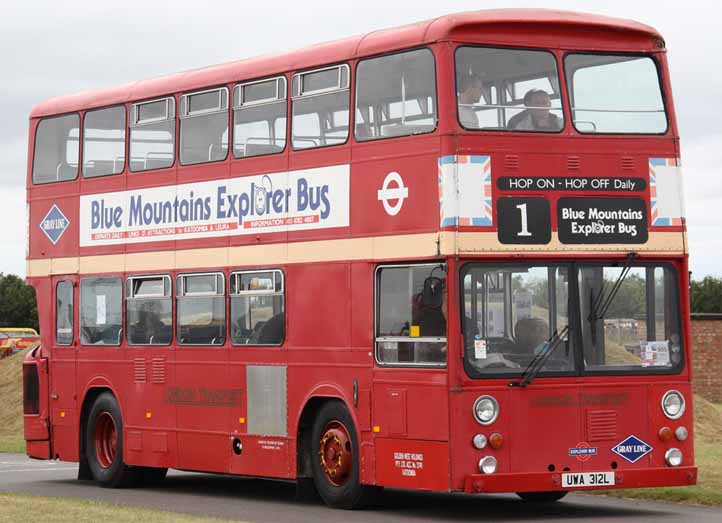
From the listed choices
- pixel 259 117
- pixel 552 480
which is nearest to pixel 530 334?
pixel 552 480

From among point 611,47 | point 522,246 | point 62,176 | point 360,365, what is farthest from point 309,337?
point 62,176

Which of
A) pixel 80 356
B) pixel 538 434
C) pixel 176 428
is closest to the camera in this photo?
pixel 538 434

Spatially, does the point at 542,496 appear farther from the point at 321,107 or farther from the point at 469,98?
the point at 321,107

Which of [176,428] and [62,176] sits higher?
[62,176]

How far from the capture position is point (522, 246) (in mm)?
16969

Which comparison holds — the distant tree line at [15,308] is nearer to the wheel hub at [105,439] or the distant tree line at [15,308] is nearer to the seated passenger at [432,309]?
the wheel hub at [105,439]

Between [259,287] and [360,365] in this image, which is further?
[259,287]

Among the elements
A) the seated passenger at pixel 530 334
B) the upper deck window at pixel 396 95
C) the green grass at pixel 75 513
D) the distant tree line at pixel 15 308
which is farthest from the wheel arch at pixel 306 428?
the distant tree line at pixel 15 308

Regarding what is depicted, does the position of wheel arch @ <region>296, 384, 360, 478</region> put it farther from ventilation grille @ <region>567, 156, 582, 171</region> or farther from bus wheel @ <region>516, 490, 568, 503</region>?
ventilation grille @ <region>567, 156, 582, 171</region>

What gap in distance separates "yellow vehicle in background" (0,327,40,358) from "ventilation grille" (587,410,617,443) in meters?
40.9

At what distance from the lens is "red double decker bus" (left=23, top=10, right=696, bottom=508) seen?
16.9 m

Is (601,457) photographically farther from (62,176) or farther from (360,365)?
(62,176)

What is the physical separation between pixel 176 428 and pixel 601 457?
239 inches

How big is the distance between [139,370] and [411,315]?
224 inches
